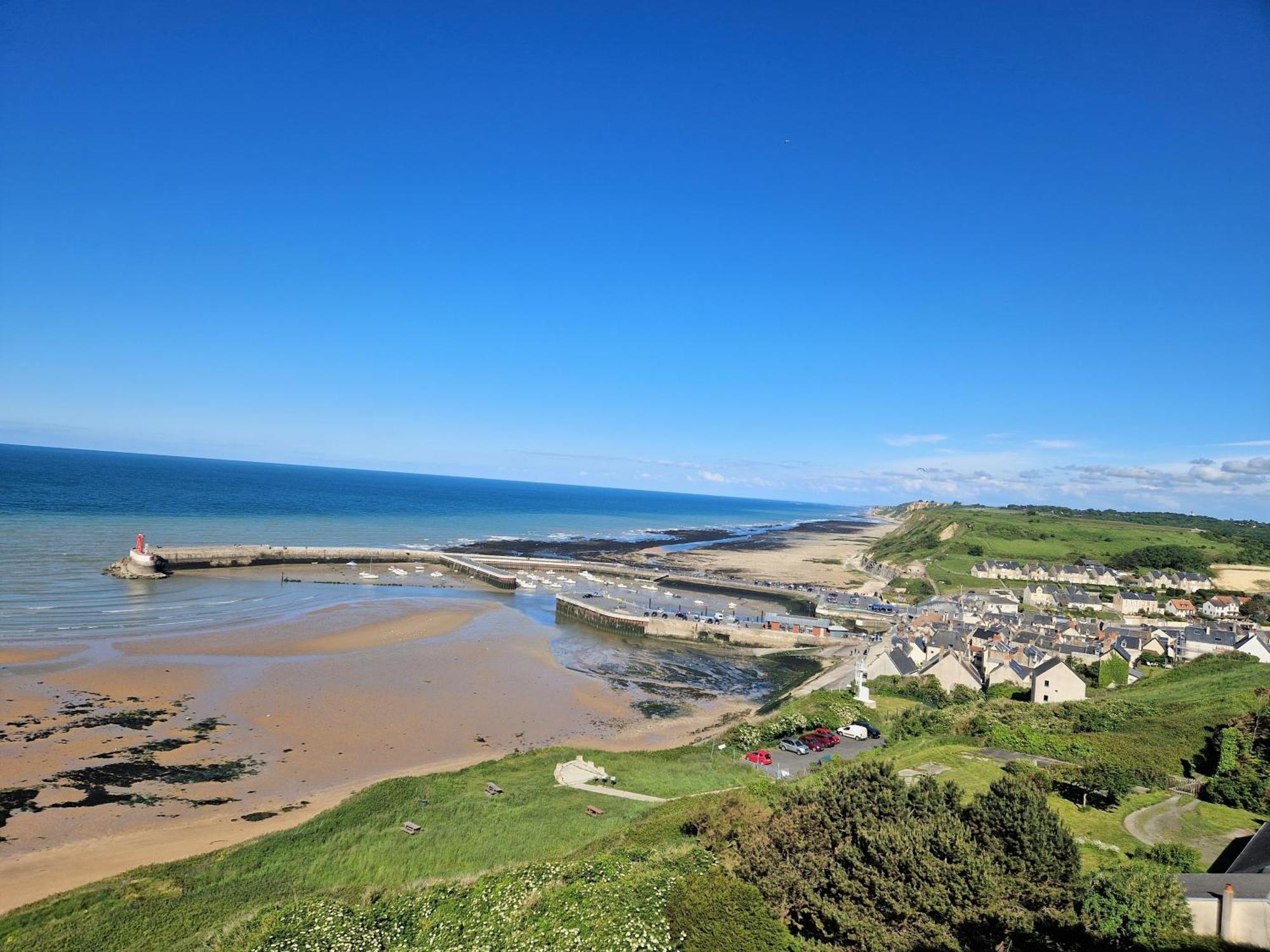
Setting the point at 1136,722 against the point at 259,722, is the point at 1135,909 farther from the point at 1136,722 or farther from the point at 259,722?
the point at 259,722

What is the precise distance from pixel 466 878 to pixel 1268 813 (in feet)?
77.6

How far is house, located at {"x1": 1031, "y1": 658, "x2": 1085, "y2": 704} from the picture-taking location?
35688mm

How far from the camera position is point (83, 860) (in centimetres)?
1900

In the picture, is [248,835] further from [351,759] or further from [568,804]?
[568,804]

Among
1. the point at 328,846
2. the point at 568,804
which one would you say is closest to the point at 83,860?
the point at 328,846

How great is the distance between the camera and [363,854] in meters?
18.5

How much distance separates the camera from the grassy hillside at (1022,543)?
98062 mm

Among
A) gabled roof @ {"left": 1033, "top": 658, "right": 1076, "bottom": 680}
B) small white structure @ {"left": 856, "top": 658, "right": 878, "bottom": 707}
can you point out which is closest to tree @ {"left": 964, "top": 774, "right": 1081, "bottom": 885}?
small white structure @ {"left": 856, "top": 658, "right": 878, "bottom": 707}

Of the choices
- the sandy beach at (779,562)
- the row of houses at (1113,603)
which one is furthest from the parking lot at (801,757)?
the sandy beach at (779,562)

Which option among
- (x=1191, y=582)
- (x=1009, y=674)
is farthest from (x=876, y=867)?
(x=1191, y=582)

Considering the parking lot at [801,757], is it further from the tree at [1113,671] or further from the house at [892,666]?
the tree at [1113,671]

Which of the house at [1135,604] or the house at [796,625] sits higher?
the house at [1135,604]

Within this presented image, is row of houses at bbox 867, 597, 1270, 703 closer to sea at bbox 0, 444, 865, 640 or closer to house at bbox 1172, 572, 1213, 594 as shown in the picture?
house at bbox 1172, 572, 1213, 594

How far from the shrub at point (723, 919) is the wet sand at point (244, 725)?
49.8ft
